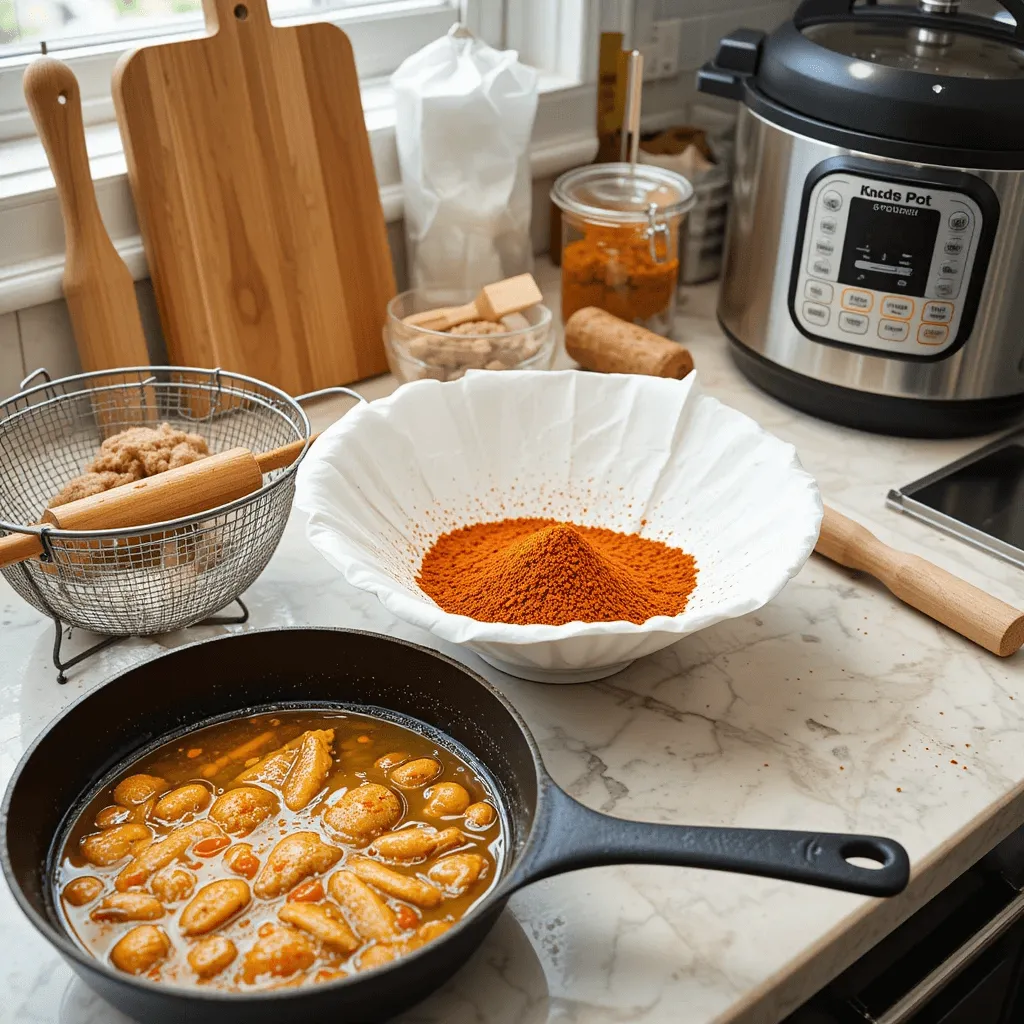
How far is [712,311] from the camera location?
138 centimetres

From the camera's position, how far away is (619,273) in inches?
48.4

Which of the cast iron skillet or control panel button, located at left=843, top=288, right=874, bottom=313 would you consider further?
control panel button, located at left=843, top=288, right=874, bottom=313

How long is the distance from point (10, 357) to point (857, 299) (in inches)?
30.7

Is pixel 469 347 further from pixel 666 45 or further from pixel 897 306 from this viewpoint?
pixel 666 45

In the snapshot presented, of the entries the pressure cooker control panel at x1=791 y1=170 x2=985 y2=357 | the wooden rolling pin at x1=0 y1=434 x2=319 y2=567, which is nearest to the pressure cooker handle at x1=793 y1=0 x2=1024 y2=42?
the pressure cooker control panel at x1=791 y1=170 x2=985 y2=357

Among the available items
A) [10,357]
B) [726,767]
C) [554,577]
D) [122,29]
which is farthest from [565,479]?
[122,29]

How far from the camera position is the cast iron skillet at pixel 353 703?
19.8 inches

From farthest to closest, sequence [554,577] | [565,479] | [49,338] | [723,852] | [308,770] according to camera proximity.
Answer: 1. [49,338]
2. [565,479]
3. [554,577]
4. [308,770]
5. [723,852]

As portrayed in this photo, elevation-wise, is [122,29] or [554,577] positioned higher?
[122,29]

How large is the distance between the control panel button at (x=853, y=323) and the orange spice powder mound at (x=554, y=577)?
33cm

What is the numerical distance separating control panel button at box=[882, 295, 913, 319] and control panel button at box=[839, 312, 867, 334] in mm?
23

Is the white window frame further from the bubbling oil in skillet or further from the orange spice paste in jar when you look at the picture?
the bubbling oil in skillet

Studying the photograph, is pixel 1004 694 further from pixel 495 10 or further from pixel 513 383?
pixel 495 10

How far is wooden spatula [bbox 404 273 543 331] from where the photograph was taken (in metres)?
1.11
